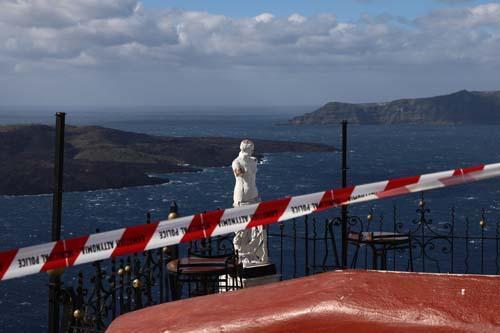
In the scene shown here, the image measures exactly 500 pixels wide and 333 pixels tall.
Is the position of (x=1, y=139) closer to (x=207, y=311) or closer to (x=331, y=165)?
(x=331, y=165)

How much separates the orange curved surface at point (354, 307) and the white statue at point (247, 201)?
704cm

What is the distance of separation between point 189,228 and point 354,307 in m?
3.29

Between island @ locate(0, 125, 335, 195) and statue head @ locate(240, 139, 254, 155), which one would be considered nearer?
statue head @ locate(240, 139, 254, 155)

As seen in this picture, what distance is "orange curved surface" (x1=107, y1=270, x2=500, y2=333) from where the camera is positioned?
6.98 feet

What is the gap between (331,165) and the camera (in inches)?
5354

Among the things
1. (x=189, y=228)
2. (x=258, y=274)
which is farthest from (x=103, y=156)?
(x=189, y=228)

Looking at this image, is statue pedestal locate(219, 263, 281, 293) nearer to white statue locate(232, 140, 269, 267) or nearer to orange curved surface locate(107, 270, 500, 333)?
white statue locate(232, 140, 269, 267)

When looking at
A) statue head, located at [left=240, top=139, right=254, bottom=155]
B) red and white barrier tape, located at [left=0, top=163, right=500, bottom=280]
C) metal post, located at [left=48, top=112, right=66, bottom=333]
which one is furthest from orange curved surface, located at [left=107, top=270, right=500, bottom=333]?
statue head, located at [left=240, top=139, right=254, bottom=155]

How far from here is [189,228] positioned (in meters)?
5.40

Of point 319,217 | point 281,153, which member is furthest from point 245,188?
point 281,153

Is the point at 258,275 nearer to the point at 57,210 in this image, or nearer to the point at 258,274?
the point at 258,274

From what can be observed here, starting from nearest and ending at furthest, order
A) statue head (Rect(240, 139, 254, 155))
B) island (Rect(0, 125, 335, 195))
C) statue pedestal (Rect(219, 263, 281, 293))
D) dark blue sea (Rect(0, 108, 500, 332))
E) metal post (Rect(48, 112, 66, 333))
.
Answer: metal post (Rect(48, 112, 66, 333)), statue pedestal (Rect(219, 263, 281, 293)), statue head (Rect(240, 139, 254, 155)), dark blue sea (Rect(0, 108, 500, 332)), island (Rect(0, 125, 335, 195))

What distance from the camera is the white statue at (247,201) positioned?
9.52 metres

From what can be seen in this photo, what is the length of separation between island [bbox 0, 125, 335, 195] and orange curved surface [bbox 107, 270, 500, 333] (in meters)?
129
